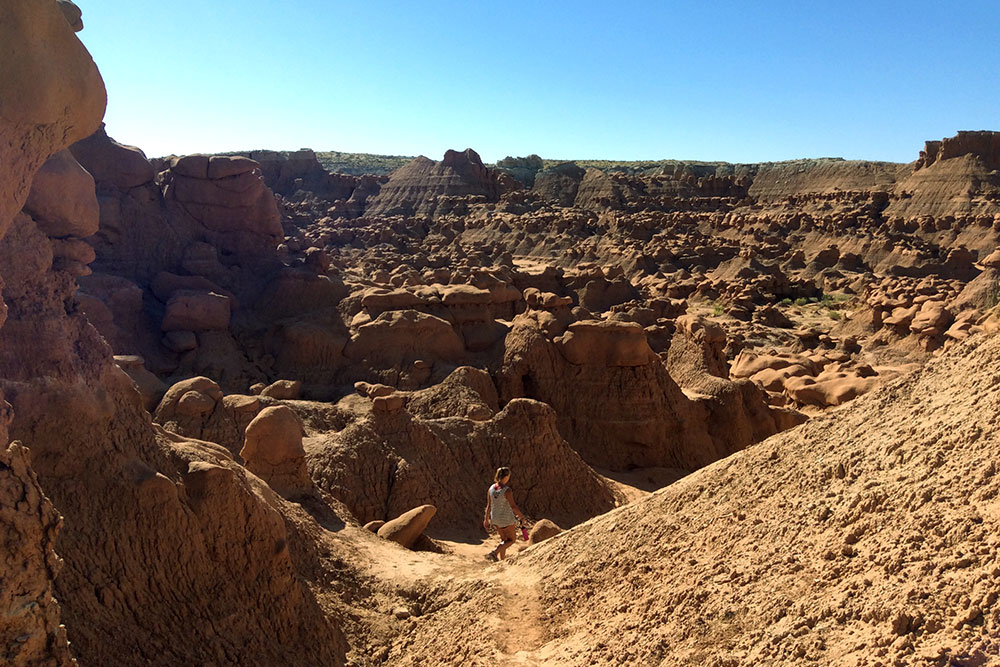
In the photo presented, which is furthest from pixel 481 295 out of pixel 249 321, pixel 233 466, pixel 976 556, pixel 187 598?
pixel 976 556

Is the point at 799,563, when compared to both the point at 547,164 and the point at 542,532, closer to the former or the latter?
the point at 542,532

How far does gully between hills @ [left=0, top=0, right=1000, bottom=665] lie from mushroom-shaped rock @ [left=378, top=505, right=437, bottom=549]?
38mm

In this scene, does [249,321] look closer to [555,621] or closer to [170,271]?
[170,271]

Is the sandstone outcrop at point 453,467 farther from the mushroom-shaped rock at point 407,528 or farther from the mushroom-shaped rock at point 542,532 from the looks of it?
the mushroom-shaped rock at point 542,532

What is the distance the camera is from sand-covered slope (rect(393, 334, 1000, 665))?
3.73 m

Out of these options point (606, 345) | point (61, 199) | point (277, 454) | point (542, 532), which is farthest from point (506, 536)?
point (606, 345)

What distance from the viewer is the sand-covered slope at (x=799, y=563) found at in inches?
147

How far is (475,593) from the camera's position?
6438 millimetres

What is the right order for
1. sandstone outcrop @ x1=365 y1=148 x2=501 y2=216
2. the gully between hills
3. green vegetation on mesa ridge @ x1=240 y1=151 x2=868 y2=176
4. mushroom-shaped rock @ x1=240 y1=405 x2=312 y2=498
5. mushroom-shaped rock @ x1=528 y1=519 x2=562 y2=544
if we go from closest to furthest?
the gully between hills
mushroom-shaped rock @ x1=240 y1=405 x2=312 y2=498
mushroom-shaped rock @ x1=528 y1=519 x2=562 y2=544
sandstone outcrop @ x1=365 y1=148 x2=501 y2=216
green vegetation on mesa ridge @ x1=240 y1=151 x2=868 y2=176

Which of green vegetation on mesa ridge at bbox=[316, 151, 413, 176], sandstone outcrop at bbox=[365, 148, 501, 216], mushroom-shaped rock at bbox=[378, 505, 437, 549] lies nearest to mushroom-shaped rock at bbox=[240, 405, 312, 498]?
mushroom-shaped rock at bbox=[378, 505, 437, 549]

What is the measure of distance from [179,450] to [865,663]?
190 inches

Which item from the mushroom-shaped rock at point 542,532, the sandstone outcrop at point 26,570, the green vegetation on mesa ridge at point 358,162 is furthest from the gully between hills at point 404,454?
the green vegetation on mesa ridge at point 358,162

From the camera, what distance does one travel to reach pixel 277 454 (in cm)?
847

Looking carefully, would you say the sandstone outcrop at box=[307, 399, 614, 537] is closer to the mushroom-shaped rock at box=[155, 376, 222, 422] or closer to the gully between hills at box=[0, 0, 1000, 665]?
the gully between hills at box=[0, 0, 1000, 665]
